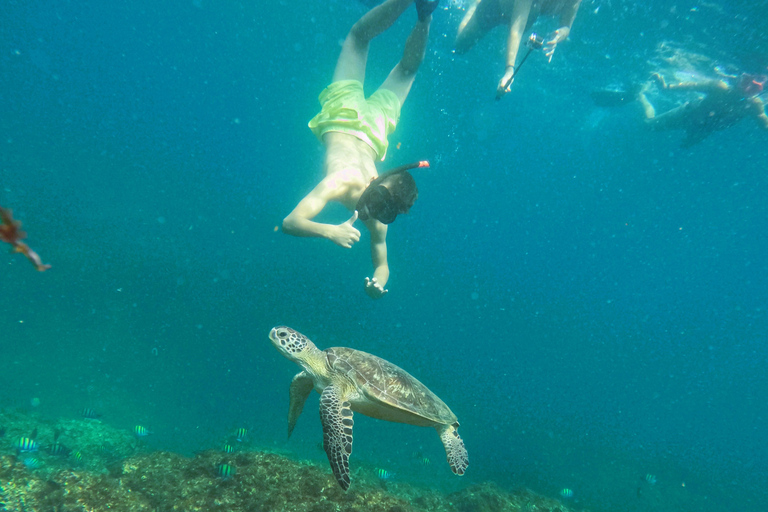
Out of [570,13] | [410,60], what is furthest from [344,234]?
[570,13]

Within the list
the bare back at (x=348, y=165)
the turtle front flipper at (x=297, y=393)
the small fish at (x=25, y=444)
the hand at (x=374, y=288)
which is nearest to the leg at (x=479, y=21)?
the bare back at (x=348, y=165)

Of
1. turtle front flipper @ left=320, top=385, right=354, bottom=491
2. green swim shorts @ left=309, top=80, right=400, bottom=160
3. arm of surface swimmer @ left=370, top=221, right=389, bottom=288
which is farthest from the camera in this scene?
green swim shorts @ left=309, top=80, right=400, bottom=160

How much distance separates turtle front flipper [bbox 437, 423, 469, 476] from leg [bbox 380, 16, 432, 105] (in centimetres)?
652

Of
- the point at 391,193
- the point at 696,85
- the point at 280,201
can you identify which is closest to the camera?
the point at 391,193

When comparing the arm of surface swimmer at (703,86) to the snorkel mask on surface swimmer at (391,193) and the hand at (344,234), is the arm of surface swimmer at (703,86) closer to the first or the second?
the snorkel mask on surface swimmer at (391,193)

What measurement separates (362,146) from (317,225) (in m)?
2.45

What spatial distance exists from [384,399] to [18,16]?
1198 inches

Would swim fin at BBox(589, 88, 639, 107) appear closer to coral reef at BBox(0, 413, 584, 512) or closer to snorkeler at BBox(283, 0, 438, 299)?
snorkeler at BBox(283, 0, 438, 299)

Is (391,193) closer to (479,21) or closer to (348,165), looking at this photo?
(348,165)

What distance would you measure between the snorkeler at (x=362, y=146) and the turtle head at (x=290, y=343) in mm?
1121

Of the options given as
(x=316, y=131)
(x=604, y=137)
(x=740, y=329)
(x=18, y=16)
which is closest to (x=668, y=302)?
(x=740, y=329)

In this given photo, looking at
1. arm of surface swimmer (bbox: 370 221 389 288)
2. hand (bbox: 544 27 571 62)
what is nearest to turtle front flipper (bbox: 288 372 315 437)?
arm of surface swimmer (bbox: 370 221 389 288)

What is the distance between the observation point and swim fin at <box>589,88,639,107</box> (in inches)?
662

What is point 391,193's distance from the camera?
3834 mm
